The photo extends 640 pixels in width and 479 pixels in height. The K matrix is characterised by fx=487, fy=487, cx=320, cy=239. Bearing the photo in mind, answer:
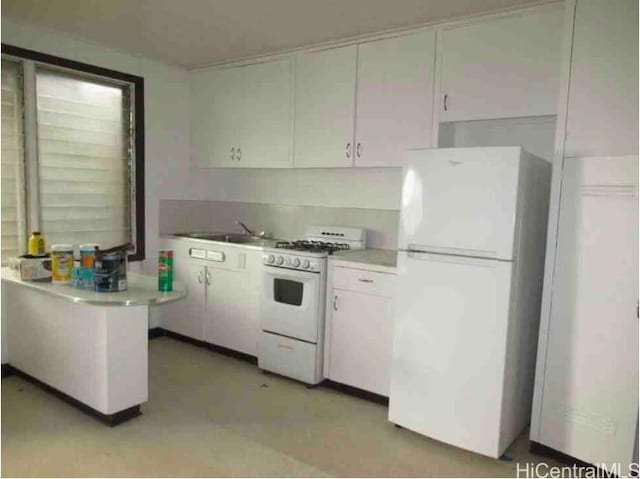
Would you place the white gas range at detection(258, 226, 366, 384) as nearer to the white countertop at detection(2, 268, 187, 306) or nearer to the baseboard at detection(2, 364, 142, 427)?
the white countertop at detection(2, 268, 187, 306)

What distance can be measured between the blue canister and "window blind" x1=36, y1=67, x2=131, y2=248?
125 centimetres

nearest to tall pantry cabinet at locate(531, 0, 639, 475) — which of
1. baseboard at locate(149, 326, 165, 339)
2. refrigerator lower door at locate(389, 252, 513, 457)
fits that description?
refrigerator lower door at locate(389, 252, 513, 457)

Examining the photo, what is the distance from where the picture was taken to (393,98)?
10.7 ft

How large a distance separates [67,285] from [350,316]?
170 centimetres

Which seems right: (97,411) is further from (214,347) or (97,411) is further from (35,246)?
(214,347)

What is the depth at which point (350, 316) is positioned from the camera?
315 cm

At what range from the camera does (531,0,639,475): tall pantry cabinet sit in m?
2.20

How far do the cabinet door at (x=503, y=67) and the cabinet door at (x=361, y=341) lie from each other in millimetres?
1283

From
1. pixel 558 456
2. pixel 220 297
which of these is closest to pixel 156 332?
pixel 220 297

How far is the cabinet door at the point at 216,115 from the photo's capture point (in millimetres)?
4105

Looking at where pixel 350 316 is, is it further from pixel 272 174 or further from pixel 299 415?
pixel 272 174

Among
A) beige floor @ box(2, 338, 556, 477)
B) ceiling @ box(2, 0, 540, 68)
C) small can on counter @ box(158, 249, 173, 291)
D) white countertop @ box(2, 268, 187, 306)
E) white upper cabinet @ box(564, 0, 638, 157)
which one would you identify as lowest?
beige floor @ box(2, 338, 556, 477)

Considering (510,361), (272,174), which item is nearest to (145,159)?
(272,174)

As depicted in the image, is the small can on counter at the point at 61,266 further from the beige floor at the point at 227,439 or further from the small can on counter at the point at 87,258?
the beige floor at the point at 227,439
